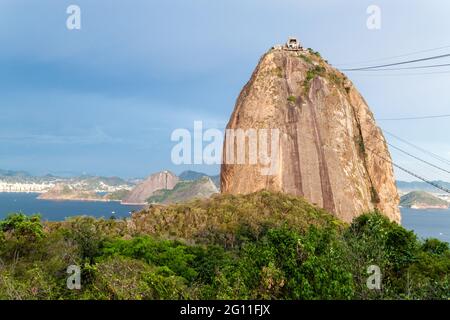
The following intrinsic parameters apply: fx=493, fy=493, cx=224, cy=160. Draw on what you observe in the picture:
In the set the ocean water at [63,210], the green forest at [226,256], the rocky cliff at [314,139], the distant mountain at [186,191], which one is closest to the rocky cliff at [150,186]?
the distant mountain at [186,191]

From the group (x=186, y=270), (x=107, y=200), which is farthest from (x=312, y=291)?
(x=107, y=200)

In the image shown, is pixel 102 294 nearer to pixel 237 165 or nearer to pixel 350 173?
pixel 237 165

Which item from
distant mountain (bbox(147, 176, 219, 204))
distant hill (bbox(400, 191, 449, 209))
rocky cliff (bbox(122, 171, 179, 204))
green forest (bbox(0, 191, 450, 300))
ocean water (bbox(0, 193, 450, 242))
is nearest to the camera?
green forest (bbox(0, 191, 450, 300))

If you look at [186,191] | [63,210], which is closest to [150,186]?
[186,191]

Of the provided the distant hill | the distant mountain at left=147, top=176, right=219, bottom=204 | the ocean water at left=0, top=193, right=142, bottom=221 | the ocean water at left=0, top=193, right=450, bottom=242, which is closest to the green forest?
the ocean water at left=0, top=193, right=450, bottom=242

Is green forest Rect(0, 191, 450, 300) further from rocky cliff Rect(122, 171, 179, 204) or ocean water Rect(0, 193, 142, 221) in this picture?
A: rocky cliff Rect(122, 171, 179, 204)

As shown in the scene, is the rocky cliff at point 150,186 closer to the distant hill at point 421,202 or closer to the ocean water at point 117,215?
the ocean water at point 117,215
